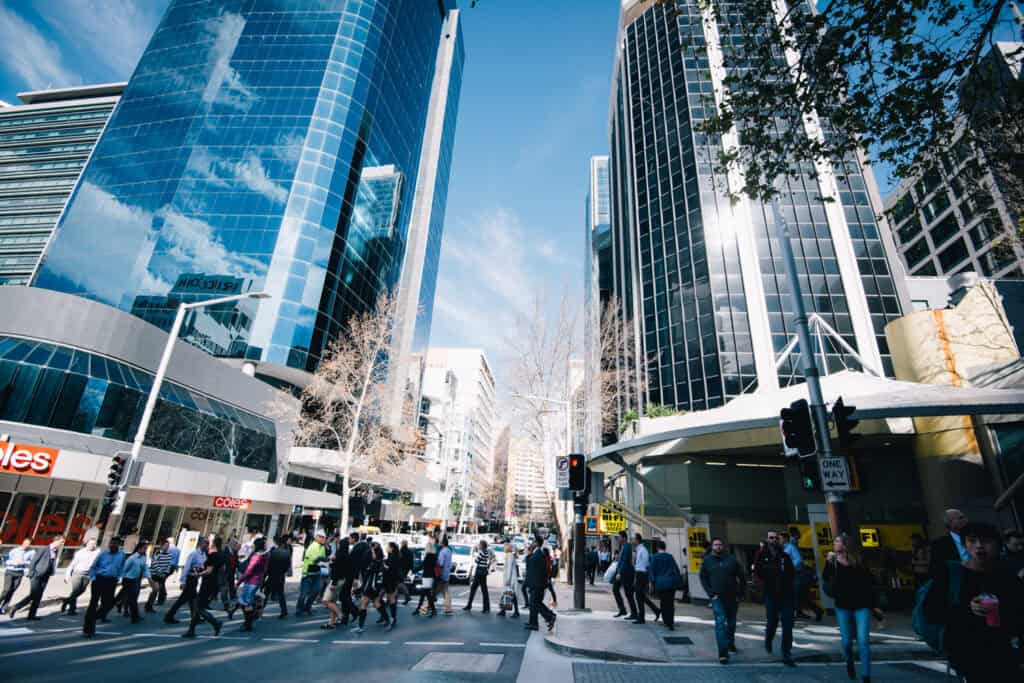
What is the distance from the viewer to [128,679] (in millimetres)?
5734

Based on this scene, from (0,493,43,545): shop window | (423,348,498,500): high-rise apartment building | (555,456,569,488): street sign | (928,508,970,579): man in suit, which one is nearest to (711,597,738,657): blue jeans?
(928,508,970,579): man in suit

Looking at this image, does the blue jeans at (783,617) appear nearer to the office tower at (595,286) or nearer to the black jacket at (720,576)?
the black jacket at (720,576)

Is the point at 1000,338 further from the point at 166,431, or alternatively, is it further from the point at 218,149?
the point at 218,149

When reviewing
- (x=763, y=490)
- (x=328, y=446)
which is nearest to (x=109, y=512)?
(x=763, y=490)

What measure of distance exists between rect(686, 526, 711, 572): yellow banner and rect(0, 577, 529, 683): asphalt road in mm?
7781

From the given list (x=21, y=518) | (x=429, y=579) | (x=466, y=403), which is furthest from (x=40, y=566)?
(x=466, y=403)

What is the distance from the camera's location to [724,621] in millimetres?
7164

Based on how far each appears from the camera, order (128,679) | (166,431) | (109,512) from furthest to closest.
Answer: (166,431) < (109,512) < (128,679)

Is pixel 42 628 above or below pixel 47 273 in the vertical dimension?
below

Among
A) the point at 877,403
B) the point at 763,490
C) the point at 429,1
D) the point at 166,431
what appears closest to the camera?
the point at 877,403

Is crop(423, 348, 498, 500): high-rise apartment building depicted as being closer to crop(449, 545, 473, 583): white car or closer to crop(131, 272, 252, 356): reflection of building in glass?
crop(131, 272, 252, 356): reflection of building in glass

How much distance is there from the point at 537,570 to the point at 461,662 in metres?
3.55

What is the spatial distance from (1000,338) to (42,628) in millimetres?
25452

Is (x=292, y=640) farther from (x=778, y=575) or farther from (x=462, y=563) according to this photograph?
(x=462, y=563)
